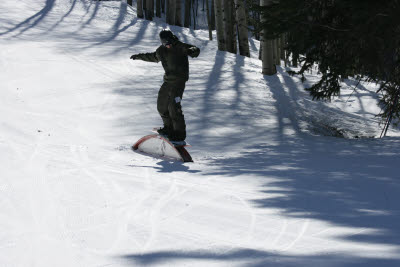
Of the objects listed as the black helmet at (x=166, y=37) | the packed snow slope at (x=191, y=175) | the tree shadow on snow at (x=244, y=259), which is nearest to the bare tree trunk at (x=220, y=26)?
the packed snow slope at (x=191, y=175)

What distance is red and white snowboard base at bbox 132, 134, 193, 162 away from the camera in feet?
23.0

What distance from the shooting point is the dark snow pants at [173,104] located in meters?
7.03

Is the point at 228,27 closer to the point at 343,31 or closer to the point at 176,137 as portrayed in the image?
the point at 343,31

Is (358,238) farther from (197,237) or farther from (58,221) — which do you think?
(58,221)

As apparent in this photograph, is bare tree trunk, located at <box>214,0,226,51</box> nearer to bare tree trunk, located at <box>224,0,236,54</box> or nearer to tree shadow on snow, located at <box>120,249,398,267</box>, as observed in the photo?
bare tree trunk, located at <box>224,0,236,54</box>

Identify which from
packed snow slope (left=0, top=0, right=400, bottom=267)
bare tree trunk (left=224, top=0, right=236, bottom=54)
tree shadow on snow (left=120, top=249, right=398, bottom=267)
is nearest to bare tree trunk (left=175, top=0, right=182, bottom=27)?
bare tree trunk (left=224, top=0, right=236, bottom=54)

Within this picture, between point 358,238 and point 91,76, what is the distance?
10.5 m

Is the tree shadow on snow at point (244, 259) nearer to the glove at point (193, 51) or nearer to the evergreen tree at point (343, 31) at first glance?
the glove at point (193, 51)

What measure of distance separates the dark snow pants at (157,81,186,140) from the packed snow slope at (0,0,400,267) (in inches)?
23.6

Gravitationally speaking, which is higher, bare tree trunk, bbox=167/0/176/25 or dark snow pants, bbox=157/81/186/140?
bare tree trunk, bbox=167/0/176/25

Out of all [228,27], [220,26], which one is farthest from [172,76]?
[228,27]

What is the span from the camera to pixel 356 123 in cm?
1193

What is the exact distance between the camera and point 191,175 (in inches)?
237

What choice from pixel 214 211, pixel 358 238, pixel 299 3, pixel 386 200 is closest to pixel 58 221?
pixel 214 211
